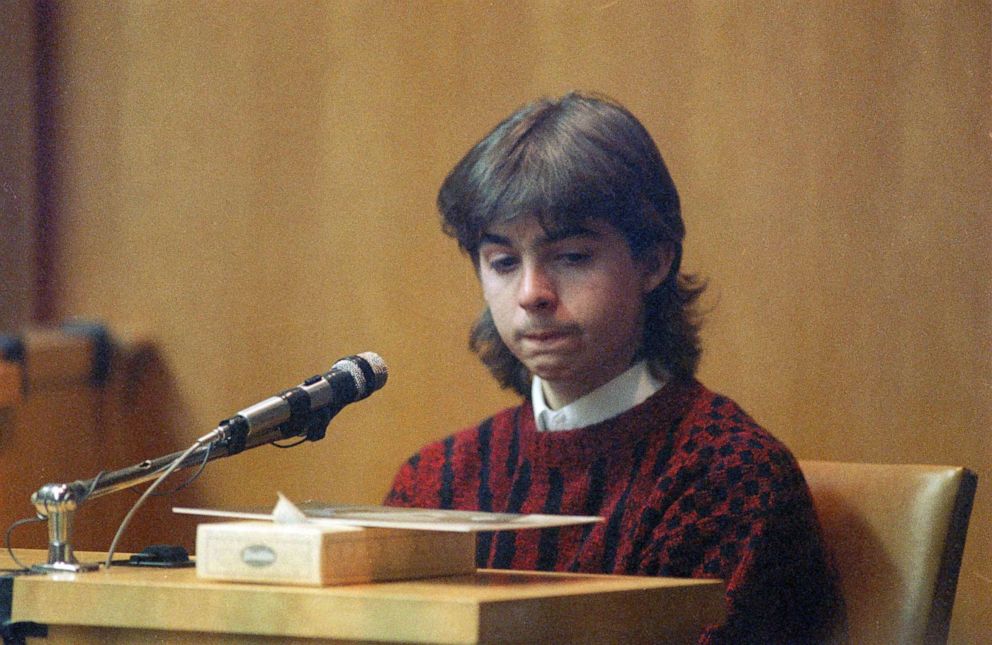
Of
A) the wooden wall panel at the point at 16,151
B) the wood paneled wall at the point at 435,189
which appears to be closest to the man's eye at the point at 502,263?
the wood paneled wall at the point at 435,189

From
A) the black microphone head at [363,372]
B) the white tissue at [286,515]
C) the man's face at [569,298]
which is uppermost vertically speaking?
the man's face at [569,298]

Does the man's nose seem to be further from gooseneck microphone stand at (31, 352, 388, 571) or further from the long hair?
gooseneck microphone stand at (31, 352, 388, 571)

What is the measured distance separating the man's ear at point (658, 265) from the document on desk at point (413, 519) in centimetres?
65

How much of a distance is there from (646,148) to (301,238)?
583mm

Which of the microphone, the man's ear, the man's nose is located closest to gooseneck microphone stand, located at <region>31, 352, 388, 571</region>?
the microphone

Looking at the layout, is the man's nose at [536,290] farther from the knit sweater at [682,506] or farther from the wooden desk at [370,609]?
the wooden desk at [370,609]

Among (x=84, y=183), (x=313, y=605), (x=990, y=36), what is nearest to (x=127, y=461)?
(x=84, y=183)

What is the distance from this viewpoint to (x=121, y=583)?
1.09 m

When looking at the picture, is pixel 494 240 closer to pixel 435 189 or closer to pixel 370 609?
→ pixel 435 189

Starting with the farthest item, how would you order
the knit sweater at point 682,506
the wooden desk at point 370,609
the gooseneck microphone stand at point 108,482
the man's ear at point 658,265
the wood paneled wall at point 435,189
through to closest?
1. the man's ear at point 658,265
2. the wood paneled wall at point 435,189
3. the knit sweater at point 682,506
4. the gooseneck microphone stand at point 108,482
5. the wooden desk at point 370,609

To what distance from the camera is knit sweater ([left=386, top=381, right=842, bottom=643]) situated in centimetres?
156

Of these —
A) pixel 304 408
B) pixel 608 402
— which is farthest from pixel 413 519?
pixel 608 402

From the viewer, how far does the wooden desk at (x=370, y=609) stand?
965 mm

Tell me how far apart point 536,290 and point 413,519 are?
63 centimetres
